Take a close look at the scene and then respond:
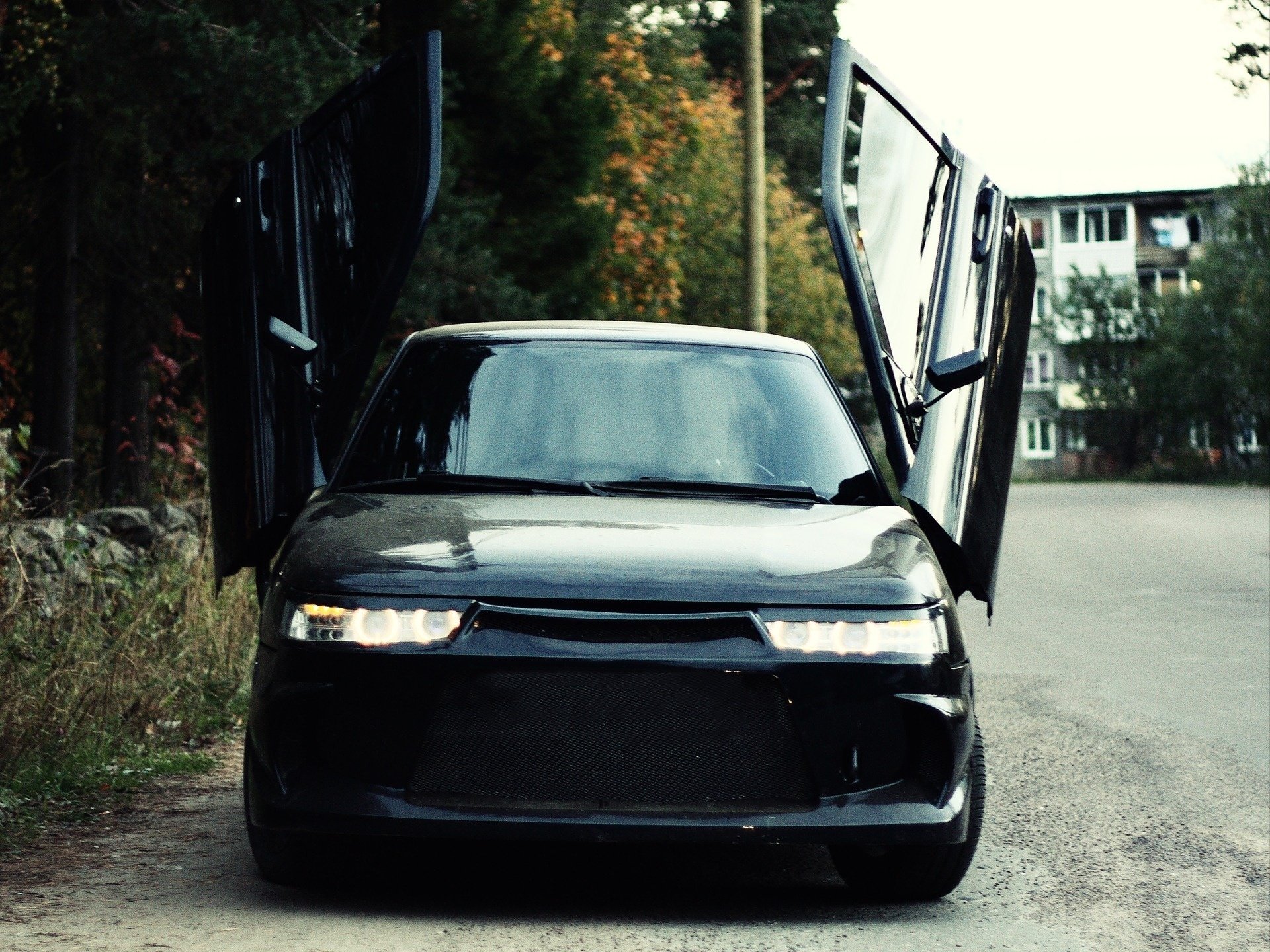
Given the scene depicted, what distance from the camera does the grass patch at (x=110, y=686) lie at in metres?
6.48

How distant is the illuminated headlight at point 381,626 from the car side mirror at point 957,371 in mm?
1838

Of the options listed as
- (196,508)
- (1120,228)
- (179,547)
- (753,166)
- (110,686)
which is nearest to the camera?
(110,686)

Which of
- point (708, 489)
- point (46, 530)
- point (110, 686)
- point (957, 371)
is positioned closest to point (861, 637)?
point (708, 489)

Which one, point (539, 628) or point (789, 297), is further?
point (789, 297)

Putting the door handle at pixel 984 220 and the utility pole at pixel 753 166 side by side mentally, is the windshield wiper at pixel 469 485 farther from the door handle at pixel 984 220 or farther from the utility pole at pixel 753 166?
the utility pole at pixel 753 166

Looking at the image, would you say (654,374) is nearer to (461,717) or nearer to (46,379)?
(461,717)

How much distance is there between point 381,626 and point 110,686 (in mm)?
3699

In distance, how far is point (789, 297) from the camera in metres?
38.9

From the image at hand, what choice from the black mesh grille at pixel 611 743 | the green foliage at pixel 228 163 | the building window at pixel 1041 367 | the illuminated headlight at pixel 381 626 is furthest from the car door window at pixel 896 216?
the building window at pixel 1041 367

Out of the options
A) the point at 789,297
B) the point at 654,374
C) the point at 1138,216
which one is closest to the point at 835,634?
the point at 654,374

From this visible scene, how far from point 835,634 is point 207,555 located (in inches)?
282

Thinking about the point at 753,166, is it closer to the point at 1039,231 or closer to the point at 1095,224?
the point at 1095,224

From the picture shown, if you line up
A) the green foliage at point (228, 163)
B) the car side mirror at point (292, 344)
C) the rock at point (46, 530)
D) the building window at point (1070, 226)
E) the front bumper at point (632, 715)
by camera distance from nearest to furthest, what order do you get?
the front bumper at point (632, 715) < the car side mirror at point (292, 344) < the rock at point (46, 530) < the green foliage at point (228, 163) < the building window at point (1070, 226)

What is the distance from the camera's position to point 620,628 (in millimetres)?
4254
